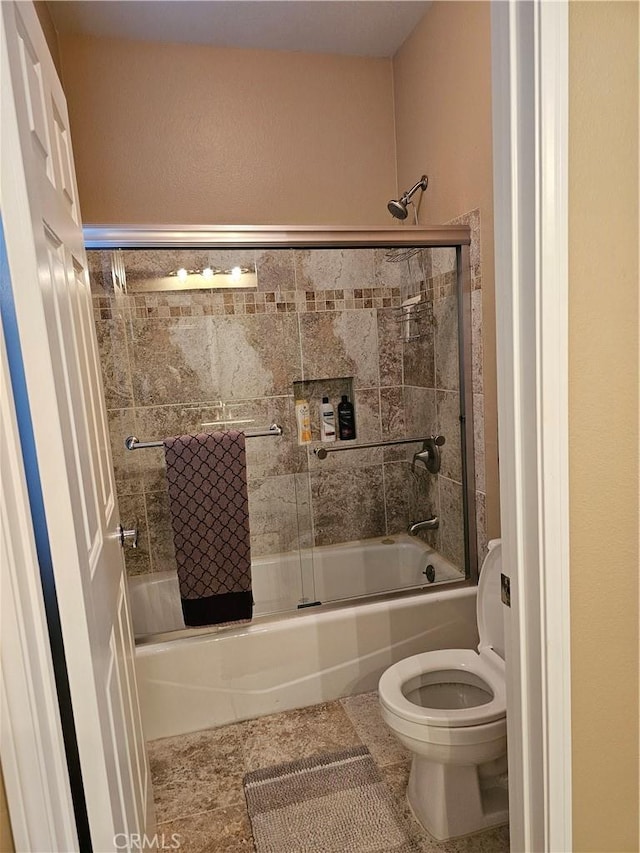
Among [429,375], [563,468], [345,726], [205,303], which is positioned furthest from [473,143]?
[345,726]

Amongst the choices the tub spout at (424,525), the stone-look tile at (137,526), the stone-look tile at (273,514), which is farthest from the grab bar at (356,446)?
the stone-look tile at (137,526)

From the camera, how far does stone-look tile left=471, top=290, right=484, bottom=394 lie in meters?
2.22

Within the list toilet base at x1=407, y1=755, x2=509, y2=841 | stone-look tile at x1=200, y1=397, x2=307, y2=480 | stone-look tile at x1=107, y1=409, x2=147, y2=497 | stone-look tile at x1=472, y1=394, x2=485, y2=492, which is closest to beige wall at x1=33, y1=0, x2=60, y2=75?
stone-look tile at x1=107, y1=409, x2=147, y2=497

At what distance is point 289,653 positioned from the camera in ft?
7.23

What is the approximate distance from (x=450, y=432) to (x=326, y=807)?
148cm

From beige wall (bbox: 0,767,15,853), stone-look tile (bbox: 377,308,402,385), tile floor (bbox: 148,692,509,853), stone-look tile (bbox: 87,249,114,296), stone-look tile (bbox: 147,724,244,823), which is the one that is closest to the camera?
beige wall (bbox: 0,767,15,853)

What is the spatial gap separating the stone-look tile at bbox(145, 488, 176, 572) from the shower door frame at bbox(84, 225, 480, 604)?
72 cm

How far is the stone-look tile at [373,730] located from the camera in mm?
1927

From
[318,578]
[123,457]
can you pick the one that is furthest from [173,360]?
[318,578]

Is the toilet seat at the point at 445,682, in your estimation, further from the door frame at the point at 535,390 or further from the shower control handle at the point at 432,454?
the shower control handle at the point at 432,454

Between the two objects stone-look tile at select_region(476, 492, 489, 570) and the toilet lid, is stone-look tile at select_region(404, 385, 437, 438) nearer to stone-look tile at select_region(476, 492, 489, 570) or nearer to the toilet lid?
stone-look tile at select_region(476, 492, 489, 570)

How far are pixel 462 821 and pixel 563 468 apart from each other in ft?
4.08

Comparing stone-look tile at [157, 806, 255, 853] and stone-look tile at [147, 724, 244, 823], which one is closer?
stone-look tile at [157, 806, 255, 853]

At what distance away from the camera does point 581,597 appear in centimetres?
104
